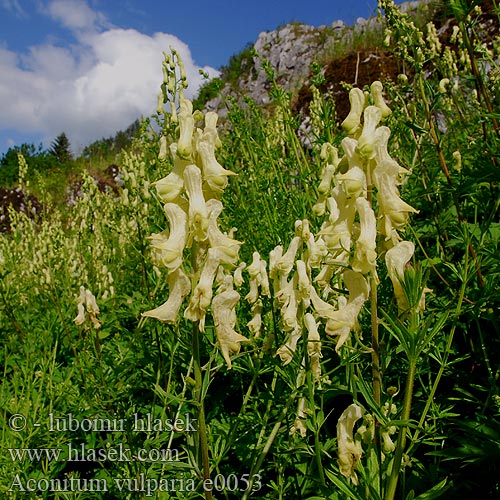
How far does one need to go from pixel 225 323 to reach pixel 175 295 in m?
0.20

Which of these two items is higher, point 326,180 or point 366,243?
point 326,180

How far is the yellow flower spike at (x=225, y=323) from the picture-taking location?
158 cm

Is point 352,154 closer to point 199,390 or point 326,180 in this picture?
point 326,180

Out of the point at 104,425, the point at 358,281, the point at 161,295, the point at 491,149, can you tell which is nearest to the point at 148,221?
the point at 161,295

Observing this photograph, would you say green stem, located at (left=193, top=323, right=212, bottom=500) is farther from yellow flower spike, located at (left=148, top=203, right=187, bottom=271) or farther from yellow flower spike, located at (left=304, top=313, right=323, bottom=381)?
yellow flower spike, located at (left=304, top=313, right=323, bottom=381)

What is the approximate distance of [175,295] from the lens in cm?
156

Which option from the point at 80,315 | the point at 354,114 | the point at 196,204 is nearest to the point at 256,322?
the point at 196,204

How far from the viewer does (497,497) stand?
181cm

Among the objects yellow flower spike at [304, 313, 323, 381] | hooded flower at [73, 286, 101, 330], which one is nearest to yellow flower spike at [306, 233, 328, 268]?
yellow flower spike at [304, 313, 323, 381]

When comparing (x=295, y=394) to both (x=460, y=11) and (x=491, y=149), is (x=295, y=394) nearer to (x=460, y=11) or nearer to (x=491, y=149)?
(x=491, y=149)

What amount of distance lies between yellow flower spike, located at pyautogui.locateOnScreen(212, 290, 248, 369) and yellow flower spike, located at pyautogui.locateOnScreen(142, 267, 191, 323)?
120mm

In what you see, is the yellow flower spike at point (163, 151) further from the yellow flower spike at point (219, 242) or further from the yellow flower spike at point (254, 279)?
the yellow flower spike at point (219, 242)

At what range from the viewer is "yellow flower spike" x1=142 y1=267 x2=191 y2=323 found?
1533mm

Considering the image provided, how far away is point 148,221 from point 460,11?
6.95ft
